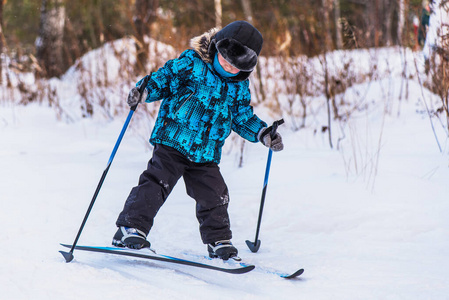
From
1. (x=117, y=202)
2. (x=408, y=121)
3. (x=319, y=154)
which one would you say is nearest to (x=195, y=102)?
(x=117, y=202)

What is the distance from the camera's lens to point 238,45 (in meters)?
2.11

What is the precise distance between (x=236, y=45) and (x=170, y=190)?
2.42 ft

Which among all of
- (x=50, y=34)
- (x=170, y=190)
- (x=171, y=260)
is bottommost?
(x=171, y=260)

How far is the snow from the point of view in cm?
187

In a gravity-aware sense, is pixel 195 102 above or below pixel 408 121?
above

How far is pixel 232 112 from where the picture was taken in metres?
2.34

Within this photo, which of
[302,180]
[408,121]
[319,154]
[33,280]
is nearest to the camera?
[33,280]

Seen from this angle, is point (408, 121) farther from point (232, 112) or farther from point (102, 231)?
point (102, 231)

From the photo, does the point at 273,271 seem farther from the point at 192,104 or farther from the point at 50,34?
the point at 50,34

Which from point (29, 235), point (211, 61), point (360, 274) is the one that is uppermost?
point (211, 61)

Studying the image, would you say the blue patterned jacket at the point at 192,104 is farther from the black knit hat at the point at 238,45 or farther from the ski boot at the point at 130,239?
the ski boot at the point at 130,239

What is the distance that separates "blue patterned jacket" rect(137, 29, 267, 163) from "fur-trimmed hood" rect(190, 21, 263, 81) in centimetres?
2

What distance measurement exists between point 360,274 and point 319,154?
5.74 feet

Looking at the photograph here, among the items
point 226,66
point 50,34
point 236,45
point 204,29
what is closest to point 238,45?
point 236,45
